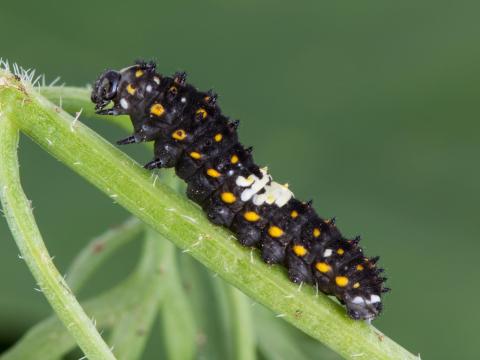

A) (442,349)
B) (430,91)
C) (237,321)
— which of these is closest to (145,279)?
(237,321)

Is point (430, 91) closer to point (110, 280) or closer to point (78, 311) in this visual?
point (110, 280)

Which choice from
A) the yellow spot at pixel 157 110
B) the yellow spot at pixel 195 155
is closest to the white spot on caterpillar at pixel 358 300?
the yellow spot at pixel 195 155

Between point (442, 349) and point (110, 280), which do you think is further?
point (110, 280)

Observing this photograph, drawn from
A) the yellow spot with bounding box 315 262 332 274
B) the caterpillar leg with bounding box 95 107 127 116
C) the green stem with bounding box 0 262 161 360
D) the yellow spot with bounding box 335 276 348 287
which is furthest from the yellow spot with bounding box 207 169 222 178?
the green stem with bounding box 0 262 161 360

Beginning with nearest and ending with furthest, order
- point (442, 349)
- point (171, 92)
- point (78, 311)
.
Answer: point (78, 311), point (171, 92), point (442, 349)

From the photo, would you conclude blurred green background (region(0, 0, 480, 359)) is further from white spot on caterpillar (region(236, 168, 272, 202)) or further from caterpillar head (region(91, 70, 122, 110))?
caterpillar head (region(91, 70, 122, 110))

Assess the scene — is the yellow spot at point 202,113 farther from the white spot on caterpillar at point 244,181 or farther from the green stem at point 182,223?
the green stem at point 182,223
